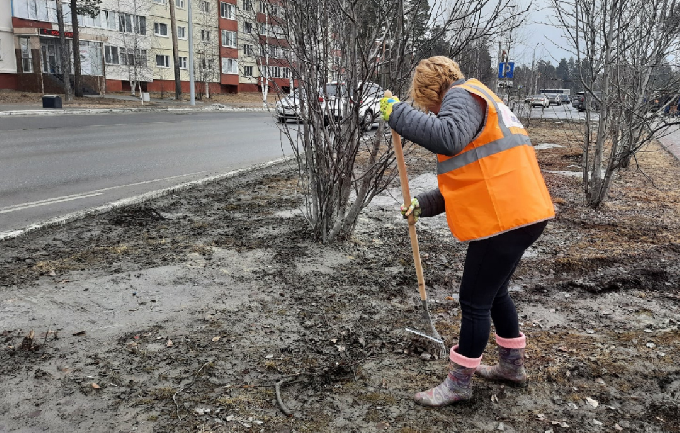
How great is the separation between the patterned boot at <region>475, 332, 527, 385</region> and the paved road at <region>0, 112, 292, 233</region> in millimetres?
4909

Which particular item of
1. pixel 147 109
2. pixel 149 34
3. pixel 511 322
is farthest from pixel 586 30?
pixel 149 34

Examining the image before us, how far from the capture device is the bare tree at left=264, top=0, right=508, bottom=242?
14.5ft

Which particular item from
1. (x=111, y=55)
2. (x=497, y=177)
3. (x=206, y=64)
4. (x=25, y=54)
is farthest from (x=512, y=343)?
(x=206, y=64)

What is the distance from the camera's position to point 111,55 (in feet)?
140

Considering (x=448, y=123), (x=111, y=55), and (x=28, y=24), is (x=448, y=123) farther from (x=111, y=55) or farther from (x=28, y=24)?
(x=111, y=55)

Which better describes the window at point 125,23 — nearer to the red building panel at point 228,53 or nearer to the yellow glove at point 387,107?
the red building panel at point 228,53

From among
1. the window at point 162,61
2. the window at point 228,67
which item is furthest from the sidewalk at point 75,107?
the window at point 228,67

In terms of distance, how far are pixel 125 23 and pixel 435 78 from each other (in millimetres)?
47228

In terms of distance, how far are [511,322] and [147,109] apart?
28.1 metres

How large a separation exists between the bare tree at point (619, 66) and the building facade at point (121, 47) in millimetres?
25077

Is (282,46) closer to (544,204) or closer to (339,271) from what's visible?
(339,271)

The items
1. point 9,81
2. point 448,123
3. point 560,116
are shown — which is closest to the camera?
point 448,123

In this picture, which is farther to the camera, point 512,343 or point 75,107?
point 75,107

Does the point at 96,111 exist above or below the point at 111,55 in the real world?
below
